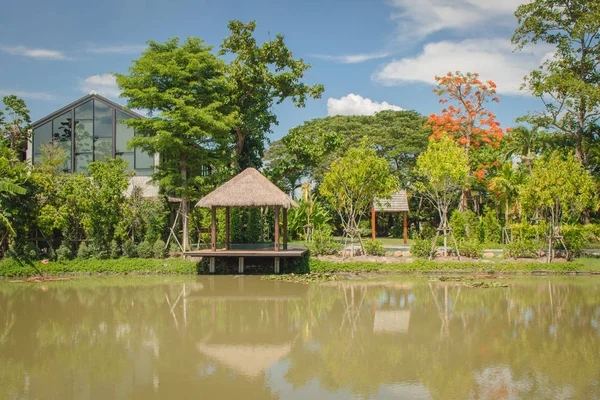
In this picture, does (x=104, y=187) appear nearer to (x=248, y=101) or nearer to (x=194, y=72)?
(x=194, y=72)

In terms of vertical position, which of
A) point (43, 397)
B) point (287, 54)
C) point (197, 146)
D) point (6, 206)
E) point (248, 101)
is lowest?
point (43, 397)

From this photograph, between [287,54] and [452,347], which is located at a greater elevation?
[287,54]

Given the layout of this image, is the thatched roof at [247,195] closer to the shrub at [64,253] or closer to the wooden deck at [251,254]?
the wooden deck at [251,254]

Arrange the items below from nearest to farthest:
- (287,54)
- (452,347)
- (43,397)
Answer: (43,397)
(452,347)
(287,54)

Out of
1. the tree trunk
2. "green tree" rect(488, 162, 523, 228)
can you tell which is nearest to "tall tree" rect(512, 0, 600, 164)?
"green tree" rect(488, 162, 523, 228)

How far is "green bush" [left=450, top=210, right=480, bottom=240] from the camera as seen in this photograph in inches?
798

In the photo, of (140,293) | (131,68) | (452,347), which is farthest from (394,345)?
(131,68)

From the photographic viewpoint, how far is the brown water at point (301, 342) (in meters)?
6.28

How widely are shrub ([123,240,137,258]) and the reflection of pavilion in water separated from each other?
369cm

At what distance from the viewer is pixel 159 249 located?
56.1 ft

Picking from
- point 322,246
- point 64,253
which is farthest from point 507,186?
point 64,253

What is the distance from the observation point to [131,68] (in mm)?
17125

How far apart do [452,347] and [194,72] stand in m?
13.1

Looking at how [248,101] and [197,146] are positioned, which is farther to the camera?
[248,101]
